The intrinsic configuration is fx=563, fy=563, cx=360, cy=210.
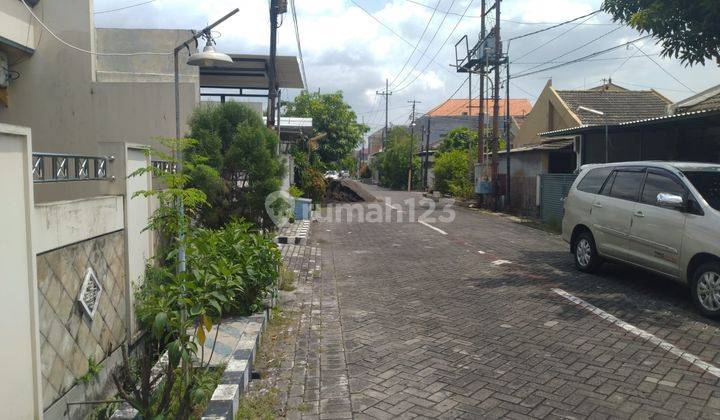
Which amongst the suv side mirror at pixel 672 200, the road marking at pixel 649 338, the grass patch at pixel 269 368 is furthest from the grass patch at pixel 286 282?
the suv side mirror at pixel 672 200

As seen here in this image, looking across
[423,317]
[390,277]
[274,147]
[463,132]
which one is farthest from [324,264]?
[463,132]

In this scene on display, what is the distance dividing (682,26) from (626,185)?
247 centimetres

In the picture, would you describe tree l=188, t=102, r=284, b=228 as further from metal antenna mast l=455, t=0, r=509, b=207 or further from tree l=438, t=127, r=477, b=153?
tree l=438, t=127, r=477, b=153

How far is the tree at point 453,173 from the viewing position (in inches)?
1241

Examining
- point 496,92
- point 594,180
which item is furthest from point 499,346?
point 496,92

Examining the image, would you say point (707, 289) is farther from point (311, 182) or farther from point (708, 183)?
point (311, 182)

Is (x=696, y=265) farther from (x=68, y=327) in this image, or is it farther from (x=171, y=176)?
(x=68, y=327)

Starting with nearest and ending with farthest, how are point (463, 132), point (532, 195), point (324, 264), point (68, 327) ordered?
point (68, 327), point (324, 264), point (532, 195), point (463, 132)

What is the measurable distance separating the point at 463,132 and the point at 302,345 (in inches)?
1686

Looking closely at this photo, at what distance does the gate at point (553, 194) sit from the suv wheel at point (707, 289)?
1065 centimetres

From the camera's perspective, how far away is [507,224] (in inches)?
784

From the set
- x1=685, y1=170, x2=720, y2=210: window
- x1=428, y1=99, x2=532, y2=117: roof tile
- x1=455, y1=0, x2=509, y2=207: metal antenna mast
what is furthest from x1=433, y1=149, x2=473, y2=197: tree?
x1=428, y1=99, x2=532, y2=117: roof tile

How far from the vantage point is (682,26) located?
8383 mm

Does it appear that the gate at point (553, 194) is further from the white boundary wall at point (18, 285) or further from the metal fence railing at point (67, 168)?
the white boundary wall at point (18, 285)
